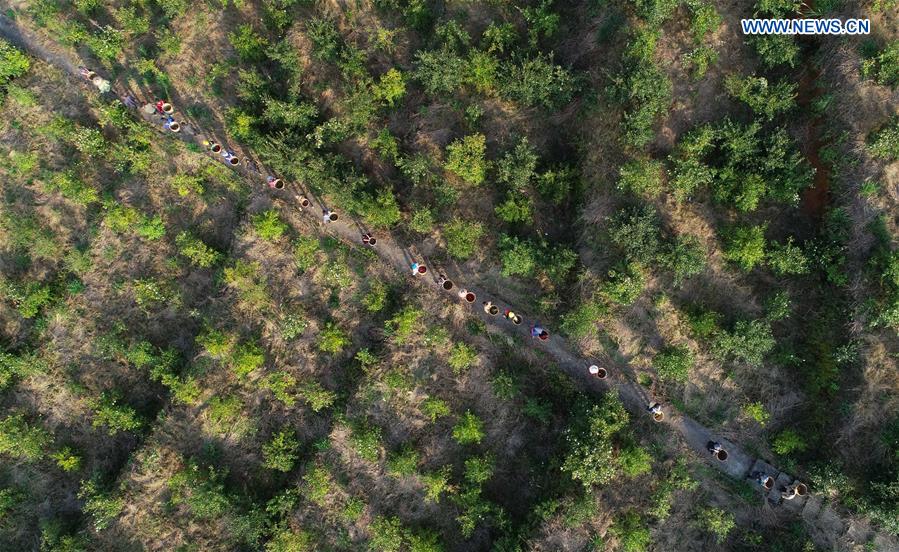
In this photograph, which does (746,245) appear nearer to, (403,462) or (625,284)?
(625,284)

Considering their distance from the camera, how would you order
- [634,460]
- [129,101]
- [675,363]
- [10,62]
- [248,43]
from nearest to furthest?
1. [634,460]
2. [675,363]
3. [248,43]
4. [10,62]
5. [129,101]

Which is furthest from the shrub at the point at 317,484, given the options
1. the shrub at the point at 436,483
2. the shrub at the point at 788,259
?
the shrub at the point at 788,259

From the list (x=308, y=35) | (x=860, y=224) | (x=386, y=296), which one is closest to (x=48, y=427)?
(x=386, y=296)

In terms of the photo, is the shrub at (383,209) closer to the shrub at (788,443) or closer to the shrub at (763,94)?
the shrub at (763,94)

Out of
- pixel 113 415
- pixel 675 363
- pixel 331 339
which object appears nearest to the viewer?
pixel 675 363

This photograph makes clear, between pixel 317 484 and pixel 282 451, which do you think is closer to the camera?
pixel 317 484

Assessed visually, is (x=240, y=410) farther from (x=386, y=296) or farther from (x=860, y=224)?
(x=860, y=224)

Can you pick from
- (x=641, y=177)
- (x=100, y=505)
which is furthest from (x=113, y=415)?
(x=641, y=177)

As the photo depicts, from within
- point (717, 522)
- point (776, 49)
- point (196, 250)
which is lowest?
point (717, 522)
